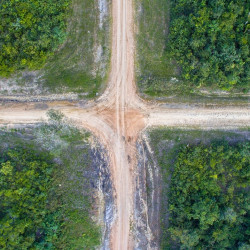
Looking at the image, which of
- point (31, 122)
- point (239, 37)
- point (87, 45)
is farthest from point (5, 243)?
point (239, 37)

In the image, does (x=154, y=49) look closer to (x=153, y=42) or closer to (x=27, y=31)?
(x=153, y=42)

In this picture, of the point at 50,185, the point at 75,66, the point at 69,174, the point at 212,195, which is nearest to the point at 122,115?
the point at 75,66

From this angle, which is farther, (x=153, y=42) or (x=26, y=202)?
(x=153, y=42)

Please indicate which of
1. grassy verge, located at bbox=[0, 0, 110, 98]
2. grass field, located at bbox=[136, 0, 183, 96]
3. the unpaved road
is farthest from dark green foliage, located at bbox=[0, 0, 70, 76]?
grass field, located at bbox=[136, 0, 183, 96]

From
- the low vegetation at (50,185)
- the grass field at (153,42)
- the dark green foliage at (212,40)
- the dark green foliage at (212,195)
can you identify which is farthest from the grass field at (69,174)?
the dark green foliage at (212,40)

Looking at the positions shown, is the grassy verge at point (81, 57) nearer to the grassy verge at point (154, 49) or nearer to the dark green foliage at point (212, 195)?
the grassy verge at point (154, 49)
